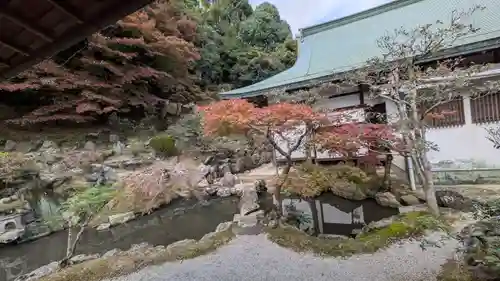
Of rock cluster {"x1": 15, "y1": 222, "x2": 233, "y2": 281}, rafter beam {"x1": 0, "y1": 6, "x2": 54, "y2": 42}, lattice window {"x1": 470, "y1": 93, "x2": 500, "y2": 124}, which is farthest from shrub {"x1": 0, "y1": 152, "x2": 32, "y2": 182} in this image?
lattice window {"x1": 470, "y1": 93, "x2": 500, "y2": 124}

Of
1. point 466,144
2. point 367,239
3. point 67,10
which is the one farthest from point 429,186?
point 67,10

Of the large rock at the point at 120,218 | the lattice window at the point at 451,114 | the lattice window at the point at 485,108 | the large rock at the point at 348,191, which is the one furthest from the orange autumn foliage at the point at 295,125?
the large rock at the point at 120,218

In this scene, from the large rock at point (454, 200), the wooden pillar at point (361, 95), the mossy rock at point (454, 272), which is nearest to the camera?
the mossy rock at point (454, 272)

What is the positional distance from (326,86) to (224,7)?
45.2 feet

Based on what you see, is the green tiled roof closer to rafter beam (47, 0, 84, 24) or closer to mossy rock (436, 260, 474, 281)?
mossy rock (436, 260, 474, 281)

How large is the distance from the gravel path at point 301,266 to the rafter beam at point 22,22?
3.05 meters

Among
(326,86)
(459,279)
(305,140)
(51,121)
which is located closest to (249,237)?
(459,279)

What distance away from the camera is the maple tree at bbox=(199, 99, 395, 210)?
5648 millimetres

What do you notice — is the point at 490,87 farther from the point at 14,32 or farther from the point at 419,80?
the point at 14,32

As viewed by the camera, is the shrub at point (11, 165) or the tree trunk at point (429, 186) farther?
the shrub at point (11, 165)

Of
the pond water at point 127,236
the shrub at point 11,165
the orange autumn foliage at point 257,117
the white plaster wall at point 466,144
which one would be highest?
the orange autumn foliage at point 257,117

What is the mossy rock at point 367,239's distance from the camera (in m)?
3.91

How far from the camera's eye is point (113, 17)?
121 cm

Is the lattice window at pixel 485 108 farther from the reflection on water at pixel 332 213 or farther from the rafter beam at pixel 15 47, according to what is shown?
the rafter beam at pixel 15 47
